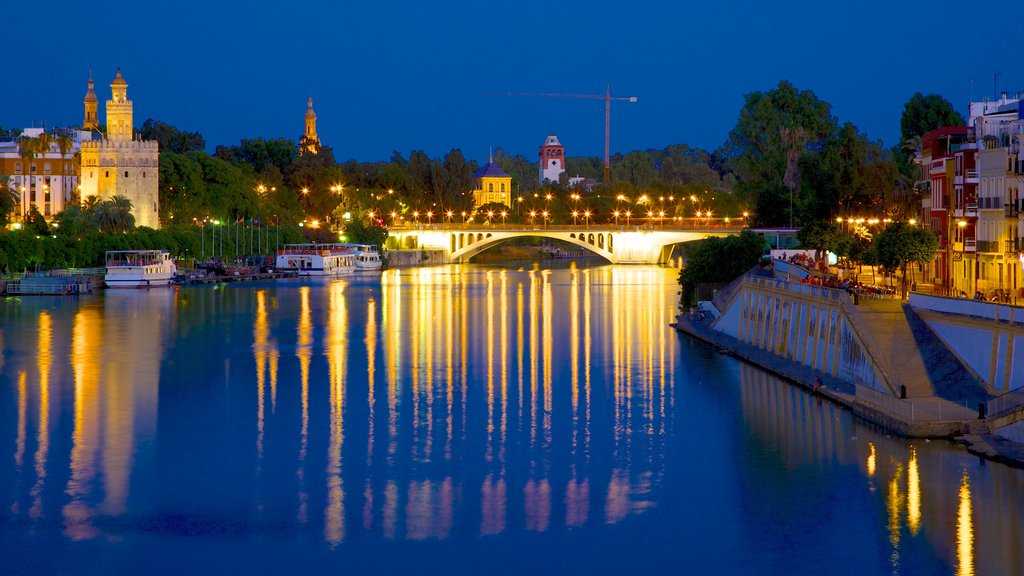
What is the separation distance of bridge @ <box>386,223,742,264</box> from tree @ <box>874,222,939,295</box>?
4899 centimetres

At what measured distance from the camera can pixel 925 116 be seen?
170 ft

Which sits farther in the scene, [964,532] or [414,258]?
[414,258]

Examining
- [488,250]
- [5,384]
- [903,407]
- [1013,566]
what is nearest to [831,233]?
[903,407]

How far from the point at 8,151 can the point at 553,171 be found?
8143cm

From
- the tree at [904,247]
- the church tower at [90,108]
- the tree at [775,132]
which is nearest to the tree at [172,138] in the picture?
the church tower at [90,108]

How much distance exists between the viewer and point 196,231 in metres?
72.1

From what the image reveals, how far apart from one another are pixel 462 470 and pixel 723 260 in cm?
2190

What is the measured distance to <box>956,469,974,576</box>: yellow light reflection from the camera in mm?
16808

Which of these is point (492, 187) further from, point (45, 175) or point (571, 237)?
point (45, 175)

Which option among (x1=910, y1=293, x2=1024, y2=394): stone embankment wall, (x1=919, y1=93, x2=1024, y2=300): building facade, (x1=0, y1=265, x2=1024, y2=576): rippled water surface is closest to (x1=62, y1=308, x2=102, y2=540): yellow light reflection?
(x1=0, y1=265, x2=1024, y2=576): rippled water surface

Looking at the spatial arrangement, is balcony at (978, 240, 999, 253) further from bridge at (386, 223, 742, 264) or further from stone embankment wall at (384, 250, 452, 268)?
stone embankment wall at (384, 250, 452, 268)

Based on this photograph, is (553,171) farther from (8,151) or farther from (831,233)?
(831,233)

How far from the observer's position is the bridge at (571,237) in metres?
83.0

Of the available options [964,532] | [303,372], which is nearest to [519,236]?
[303,372]
